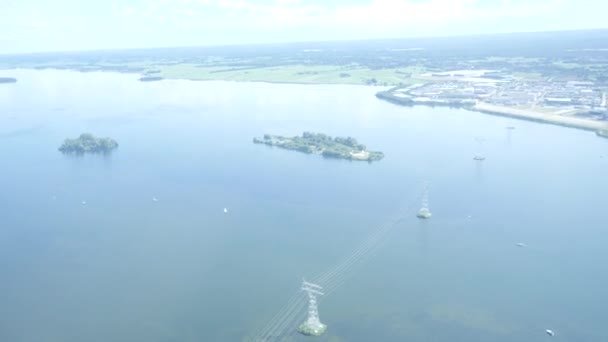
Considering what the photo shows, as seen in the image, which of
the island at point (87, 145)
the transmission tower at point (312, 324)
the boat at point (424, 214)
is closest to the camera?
the transmission tower at point (312, 324)

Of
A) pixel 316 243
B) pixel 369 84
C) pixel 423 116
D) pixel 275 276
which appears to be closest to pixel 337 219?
pixel 316 243

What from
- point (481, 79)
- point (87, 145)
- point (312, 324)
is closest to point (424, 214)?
point (312, 324)

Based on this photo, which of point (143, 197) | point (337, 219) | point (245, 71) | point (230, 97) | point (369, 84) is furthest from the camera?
point (245, 71)

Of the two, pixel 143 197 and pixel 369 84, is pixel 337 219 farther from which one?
pixel 369 84

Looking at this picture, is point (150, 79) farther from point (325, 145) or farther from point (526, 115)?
point (526, 115)

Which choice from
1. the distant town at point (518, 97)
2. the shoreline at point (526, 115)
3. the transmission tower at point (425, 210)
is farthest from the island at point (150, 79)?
the transmission tower at point (425, 210)

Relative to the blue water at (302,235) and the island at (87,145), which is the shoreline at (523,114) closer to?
the blue water at (302,235)
